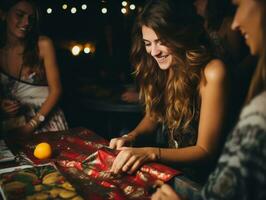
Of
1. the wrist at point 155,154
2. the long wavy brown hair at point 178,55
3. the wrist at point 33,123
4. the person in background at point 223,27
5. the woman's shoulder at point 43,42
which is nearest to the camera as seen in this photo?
the wrist at point 155,154

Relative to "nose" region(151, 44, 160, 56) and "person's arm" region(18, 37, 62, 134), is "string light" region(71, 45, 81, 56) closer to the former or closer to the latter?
"person's arm" region(18, 37, 62, 134)

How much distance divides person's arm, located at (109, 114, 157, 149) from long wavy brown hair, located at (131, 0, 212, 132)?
71 millimetres

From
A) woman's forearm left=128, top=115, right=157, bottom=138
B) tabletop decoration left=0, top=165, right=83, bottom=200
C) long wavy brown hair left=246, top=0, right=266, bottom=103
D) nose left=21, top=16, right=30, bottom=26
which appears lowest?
woman's forearm left=128, top=115, right=157, bottom=138

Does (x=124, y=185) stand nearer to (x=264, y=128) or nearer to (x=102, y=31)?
(x=264, y=128)

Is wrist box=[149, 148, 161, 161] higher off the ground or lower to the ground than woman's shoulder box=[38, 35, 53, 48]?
lower

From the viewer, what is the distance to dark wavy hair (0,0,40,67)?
11.4ft

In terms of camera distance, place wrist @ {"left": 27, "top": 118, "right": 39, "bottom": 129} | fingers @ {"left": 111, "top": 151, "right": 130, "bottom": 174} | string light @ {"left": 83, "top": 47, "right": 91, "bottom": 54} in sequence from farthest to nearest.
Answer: string light @ {"left": 83, "top": 47, "right": 91, "bottom": 54} → wrist @ {"left": 27, "top": 118, "right": 39, "bottom": 129} → fingers @ {"left": 111, "top": 151, "right": 130, "bottom": 174}

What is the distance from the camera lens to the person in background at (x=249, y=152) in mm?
1179

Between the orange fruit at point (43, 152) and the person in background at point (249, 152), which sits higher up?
the person in background at point (249, 152)

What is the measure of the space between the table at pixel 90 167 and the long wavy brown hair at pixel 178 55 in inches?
28.3

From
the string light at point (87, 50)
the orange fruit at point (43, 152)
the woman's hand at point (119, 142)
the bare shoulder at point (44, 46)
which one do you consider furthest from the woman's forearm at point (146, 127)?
the string light at point (87, 50)

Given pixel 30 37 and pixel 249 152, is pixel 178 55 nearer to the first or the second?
pixel 249 152

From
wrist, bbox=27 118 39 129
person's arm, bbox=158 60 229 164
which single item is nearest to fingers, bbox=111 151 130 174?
person's arm, bbox=158 60 229 164

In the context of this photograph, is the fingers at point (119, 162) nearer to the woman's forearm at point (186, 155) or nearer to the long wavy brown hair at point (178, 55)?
the woman's forearm at point (186, 155)
